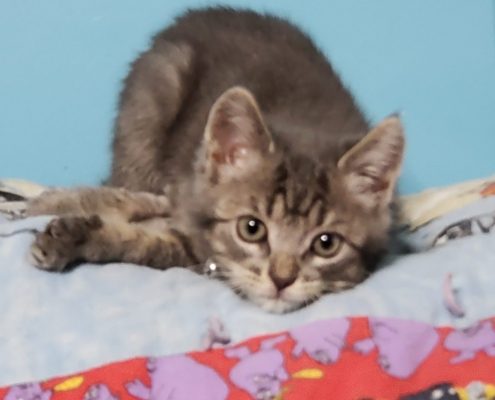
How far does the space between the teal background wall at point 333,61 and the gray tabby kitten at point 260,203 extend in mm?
312

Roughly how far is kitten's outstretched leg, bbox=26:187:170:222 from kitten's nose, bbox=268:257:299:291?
1.42 ft

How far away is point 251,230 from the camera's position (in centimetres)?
150

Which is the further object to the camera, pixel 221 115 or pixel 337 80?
pixel 337 80

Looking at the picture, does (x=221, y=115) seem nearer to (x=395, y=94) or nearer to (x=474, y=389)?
(x=474, y=389)

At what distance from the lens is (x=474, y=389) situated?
1145 mm

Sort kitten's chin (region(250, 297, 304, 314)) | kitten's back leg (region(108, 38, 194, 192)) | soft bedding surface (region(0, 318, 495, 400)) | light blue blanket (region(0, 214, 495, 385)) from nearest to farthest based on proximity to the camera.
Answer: soft bedding surface (region(0, 318, 495, 400)) → light blue blanket (region(0, 214, 495, 385)) → kitten's chin (region(250, 297, 304, 314)) → kitten's back leg (region(108, 38, 194, 192))

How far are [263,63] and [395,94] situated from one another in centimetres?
43

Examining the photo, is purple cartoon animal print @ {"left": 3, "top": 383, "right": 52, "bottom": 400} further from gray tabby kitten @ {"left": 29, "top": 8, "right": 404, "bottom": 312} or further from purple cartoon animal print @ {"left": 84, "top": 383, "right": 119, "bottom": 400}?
gray tabby kitten @ {"left": 29, "top": 8, "right": 404, "bottom": 312}

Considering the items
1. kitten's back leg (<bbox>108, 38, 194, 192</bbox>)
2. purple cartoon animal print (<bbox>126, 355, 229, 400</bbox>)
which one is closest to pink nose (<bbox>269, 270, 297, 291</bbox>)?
purple cartoon animal print (<bbox>126, 355, 229, 400</bbox>)

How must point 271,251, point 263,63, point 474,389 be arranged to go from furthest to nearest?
point 263,63 < point 271,251 < point 474,389

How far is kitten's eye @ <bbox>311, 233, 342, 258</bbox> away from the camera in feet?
4.89

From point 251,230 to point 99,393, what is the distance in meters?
0.42

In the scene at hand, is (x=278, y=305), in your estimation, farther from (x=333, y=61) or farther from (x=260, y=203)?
(x=333, y=61)

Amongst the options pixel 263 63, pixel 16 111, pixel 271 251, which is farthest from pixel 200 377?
pixel 16 111
